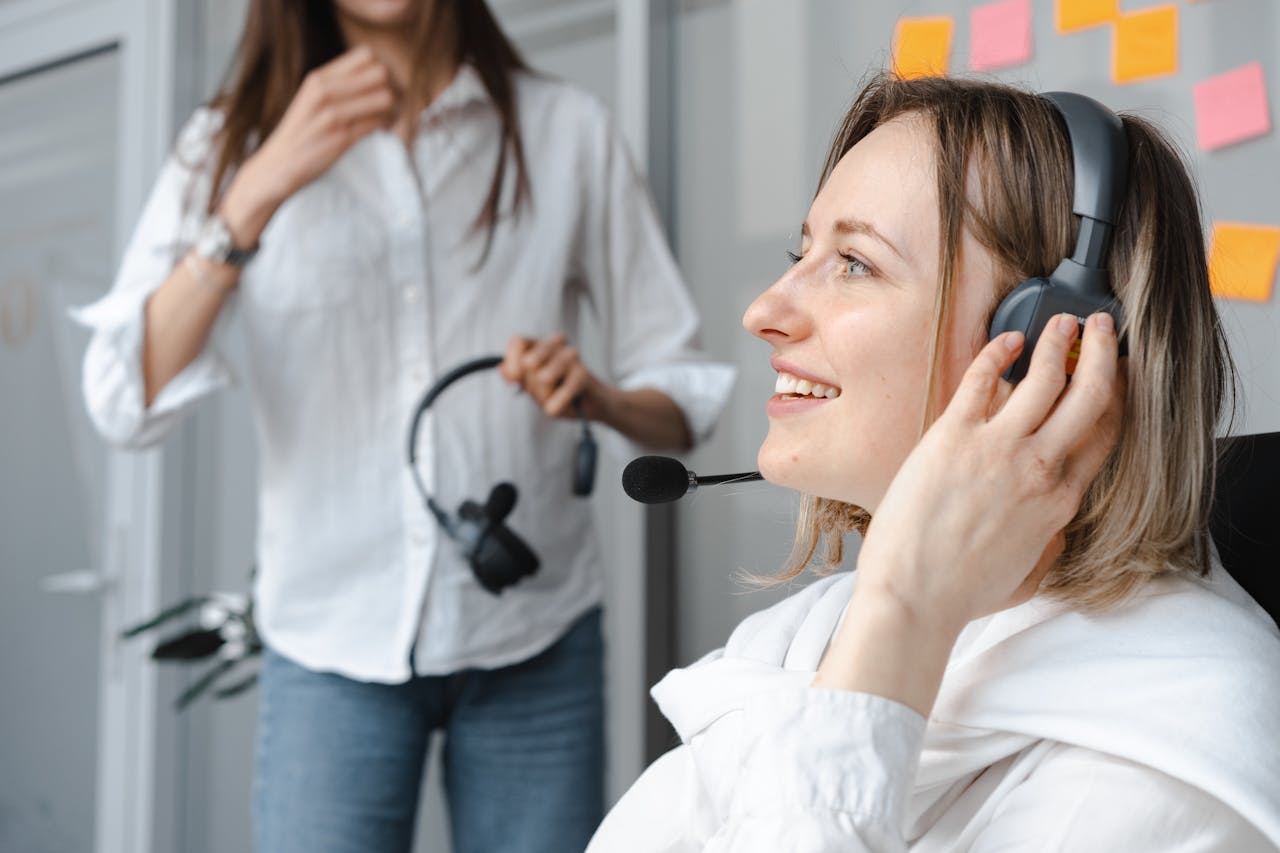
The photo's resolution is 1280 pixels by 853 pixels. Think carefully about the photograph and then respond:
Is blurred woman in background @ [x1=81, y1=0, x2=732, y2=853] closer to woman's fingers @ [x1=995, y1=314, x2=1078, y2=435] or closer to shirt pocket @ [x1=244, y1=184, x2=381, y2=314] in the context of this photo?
shirt pocket @ [x1=244, y1=184, x2=381, y2=314]

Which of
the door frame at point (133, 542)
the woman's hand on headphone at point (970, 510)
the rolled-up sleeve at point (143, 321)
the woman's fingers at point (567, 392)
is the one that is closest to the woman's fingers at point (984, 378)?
the woman's hand on headphone at point (970, 510)

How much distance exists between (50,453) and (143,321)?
1559 millimetres

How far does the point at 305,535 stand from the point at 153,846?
1.37 meters

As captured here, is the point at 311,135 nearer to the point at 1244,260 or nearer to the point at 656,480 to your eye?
the point at 656,480

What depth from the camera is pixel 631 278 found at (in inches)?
63.3

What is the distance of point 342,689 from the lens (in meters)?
1.42

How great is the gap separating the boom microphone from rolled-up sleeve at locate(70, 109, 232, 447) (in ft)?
2.59

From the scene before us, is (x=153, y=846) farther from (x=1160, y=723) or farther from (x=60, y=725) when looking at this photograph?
(x=1160, y=723)

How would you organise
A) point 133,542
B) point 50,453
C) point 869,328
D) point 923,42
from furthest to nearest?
point 50,453
point 133,542
point 923,42
point 869,328

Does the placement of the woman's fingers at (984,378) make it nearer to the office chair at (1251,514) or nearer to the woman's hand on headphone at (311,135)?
the office chair at (1251,514)

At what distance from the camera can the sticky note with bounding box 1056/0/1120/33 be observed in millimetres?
1525

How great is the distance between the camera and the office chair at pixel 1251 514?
86 centimetres

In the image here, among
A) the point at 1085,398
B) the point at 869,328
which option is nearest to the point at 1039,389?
the point at 1085,398

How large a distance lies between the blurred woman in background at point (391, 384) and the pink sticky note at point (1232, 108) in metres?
0.68
